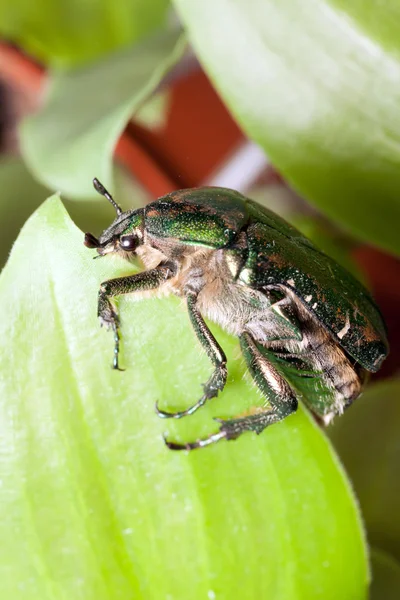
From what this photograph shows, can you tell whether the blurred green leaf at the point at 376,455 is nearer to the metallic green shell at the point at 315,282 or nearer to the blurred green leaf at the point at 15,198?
the metallic green shell at the point at 315,282

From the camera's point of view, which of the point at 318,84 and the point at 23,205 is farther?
the point at 23,205

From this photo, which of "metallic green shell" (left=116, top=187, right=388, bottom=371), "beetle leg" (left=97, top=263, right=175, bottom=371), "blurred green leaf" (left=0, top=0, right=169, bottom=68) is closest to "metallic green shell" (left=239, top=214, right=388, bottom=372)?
"metallic green shell" (left=116, top=187, right=388, bottom=371)

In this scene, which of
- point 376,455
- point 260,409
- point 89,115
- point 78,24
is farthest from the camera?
point 78,24

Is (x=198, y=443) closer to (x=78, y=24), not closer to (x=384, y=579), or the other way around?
(x=384, y=579)

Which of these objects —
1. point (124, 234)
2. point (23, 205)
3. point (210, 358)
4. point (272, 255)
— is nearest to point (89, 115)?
point (23, 205)

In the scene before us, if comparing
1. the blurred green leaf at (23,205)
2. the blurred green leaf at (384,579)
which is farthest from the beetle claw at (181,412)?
the blurred green leaf at (23,205)

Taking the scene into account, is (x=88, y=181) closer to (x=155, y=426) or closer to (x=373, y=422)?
(x=155, y=426)
